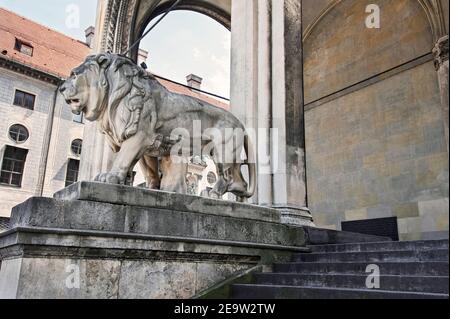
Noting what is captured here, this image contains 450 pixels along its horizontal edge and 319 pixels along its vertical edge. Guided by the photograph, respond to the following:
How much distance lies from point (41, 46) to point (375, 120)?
21.4 meters

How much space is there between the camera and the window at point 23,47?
23.8 meters

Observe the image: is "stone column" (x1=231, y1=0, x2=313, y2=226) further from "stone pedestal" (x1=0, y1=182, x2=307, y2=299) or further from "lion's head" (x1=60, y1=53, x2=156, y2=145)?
"lion's head" (x1=60, y1=53, x2=156, y2=145)

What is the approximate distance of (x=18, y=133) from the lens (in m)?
22.1

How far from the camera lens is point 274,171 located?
6.07m

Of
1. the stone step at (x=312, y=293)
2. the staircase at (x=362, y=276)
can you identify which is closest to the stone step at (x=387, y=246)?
the staircase at (x=362, y=276)

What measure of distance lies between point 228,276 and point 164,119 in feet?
6.13

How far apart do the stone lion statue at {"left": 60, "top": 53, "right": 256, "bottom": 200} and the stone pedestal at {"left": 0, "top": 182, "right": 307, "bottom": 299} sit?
53 cm

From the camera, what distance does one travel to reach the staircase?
2865mm

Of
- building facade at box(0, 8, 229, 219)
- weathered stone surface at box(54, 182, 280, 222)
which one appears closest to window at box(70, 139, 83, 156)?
building facade at box(0, 8, 229, 219)

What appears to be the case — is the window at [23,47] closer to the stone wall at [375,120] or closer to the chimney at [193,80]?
the chimney at [193,80]

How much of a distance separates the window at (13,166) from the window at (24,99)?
255 cm

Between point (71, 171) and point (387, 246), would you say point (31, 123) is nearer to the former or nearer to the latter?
point (71, 171)

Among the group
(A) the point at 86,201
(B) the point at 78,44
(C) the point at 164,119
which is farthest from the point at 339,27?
(B) the point at 78,44
